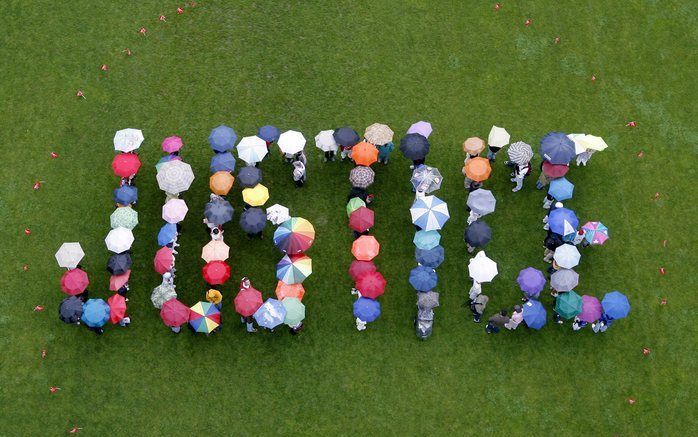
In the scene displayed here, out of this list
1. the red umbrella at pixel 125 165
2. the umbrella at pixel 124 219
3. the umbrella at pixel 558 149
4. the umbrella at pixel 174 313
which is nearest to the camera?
the umbrella at pixel 174 313

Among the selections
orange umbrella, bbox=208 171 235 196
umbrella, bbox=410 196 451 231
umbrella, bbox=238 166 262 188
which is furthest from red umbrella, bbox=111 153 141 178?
umbrella, bbox=410 196 451 231

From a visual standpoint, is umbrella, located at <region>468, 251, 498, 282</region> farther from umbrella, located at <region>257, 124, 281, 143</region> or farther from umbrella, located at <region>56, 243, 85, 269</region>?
umbrella, located at <region>56, 243, 85, 269</region>

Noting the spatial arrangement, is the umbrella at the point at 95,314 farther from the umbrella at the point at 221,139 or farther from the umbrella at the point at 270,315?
the umbrella at the point at 221,139

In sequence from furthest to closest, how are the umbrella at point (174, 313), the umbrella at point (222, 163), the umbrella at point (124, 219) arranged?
the umbrella at point (222, 163)
the umbrella at point (124, 219)
the umbrella at point (174, 313)

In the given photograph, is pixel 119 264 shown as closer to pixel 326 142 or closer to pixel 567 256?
pixel 326 142

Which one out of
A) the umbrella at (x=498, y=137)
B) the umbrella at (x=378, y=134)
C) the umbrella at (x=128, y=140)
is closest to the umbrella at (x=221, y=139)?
the umbrella at (x=128, y=140)

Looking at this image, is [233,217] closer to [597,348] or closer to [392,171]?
[392,171]

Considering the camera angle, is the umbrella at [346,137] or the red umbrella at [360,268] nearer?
the red umbrella at [360,268]
